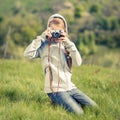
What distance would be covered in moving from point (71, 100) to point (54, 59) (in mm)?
696

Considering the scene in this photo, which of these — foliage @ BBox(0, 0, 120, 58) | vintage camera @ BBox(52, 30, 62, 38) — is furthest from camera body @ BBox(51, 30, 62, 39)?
foliage @ BBox(0, 0, 120, 58)

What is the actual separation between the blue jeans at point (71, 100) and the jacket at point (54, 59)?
0.26ft

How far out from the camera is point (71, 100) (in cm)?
594

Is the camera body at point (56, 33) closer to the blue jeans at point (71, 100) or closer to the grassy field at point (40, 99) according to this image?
the blue jeans at point (71, 100)

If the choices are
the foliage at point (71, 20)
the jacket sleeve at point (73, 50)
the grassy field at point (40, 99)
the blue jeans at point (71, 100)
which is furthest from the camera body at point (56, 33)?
the foliage at point (71, 20)

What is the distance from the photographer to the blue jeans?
19.1 ft

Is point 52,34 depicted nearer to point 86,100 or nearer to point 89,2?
point 86,100

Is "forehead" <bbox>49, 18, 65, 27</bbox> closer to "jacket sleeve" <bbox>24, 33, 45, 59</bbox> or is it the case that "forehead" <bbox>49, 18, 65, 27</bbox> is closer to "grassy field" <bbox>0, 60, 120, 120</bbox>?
"jacket sleeve" <bbox>24, 33, 45, 59</bbox>

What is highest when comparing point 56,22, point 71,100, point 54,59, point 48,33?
point 56,22

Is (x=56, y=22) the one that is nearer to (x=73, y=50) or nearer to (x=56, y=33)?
(x=56, y=33)

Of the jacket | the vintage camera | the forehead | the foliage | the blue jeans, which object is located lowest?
the blue jeans

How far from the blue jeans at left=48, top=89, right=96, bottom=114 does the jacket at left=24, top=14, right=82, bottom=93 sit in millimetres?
81

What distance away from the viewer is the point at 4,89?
6691mm

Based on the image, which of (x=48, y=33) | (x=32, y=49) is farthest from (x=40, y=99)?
(x=48, y=33)
